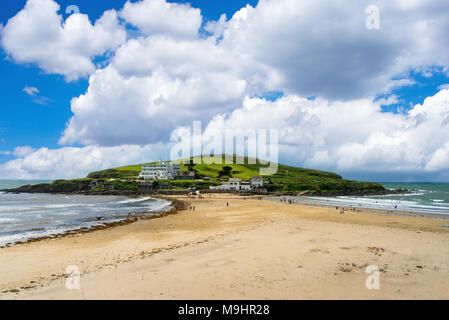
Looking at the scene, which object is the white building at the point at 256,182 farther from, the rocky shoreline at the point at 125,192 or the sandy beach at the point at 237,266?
the sandy beach at the point at 237,266

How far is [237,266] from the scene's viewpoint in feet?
42.6

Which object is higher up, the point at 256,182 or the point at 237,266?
the point at 256,182

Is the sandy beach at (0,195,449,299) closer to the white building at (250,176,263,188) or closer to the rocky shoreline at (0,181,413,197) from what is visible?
the rocky shoreline at (0,181,413,197)

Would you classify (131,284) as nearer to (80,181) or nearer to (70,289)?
(70,289)

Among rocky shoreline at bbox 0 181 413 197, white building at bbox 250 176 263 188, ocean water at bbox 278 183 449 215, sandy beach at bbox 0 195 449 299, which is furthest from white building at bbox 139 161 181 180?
sandy beach at bbox 0 195 449 299

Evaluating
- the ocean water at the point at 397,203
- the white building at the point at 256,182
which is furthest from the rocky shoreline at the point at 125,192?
the ocean water at the point at 397,203

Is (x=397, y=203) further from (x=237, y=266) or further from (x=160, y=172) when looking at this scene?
(x=160, y=172)

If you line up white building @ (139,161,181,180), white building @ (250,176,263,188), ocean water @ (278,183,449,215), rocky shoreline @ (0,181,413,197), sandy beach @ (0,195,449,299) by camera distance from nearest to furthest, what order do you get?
sandy beach @ (0,195,449,299) < ocean water @ (278,183,449,215) < rocky shoreline @ (0,181,413,197) < white building @ (250,176,263,188) < white building @ (139,161,181,180)

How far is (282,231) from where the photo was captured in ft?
76.6

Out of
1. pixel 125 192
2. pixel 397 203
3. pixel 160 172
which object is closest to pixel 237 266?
pixel 397 203

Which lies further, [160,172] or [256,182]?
[160,172]

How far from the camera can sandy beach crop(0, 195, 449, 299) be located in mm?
10039
